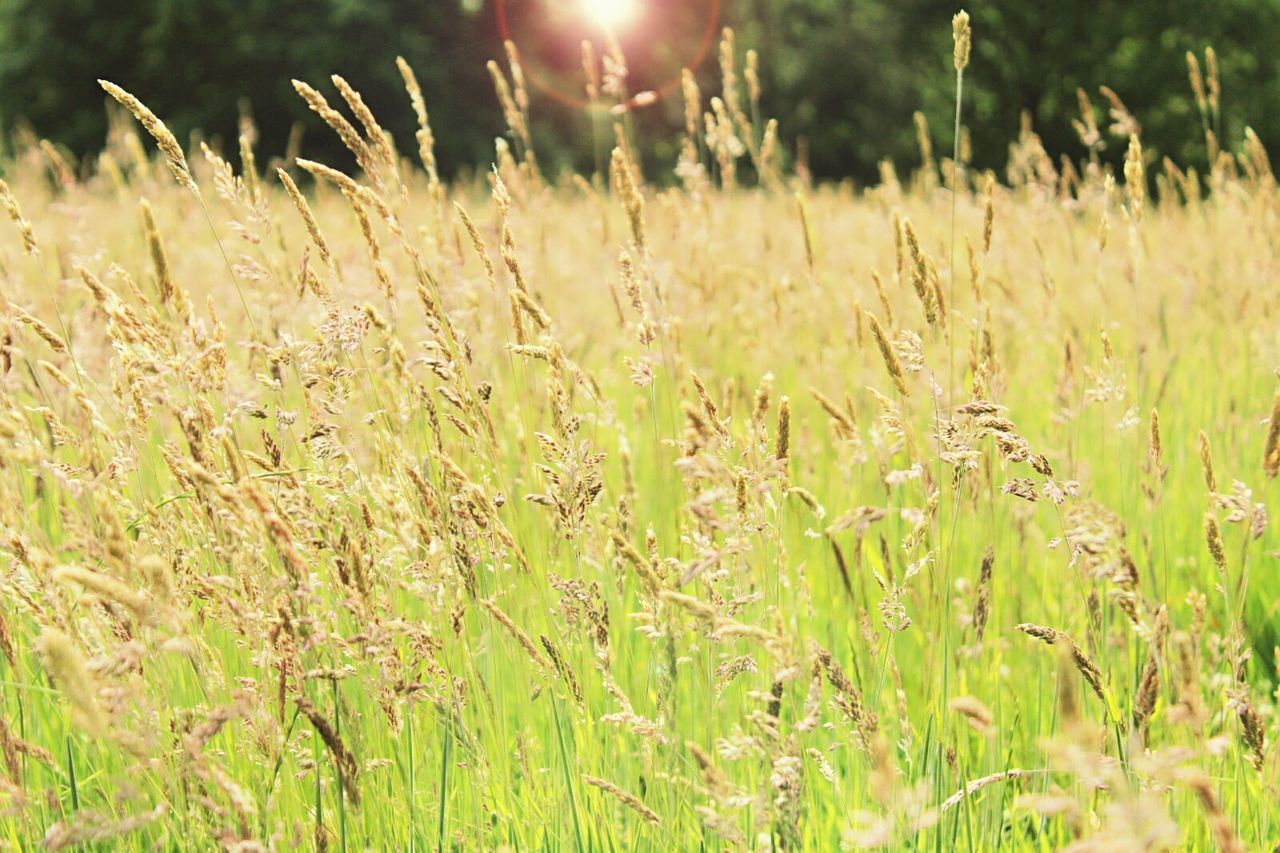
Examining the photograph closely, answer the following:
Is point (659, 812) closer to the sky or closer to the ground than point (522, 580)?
closer to the ground

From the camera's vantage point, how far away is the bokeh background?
655 inches

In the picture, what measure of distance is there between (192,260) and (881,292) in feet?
12.6

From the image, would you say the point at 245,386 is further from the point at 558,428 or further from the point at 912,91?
the point at 912,91

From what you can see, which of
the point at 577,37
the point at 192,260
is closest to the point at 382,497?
the point at 192,260

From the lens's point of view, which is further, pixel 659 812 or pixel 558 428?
pixel 659 812

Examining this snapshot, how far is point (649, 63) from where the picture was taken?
20.1 m

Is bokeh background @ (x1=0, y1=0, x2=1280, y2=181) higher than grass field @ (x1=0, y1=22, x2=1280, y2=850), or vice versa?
bokeh background @ (x1=0, y1=0, x2=1280, y2=181)

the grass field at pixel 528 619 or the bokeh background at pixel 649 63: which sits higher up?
the bokeh background at pixel 649 63

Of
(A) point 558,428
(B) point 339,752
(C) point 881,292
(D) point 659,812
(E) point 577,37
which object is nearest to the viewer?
(B) point 339,752

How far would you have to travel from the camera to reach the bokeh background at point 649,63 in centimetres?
1662

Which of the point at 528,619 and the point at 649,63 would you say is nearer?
the point at 528,619

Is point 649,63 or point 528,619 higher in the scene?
point 649,63

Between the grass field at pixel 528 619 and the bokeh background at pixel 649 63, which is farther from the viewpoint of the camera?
the bokeh background at pixel 649 63

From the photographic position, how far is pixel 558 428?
4.19ft
